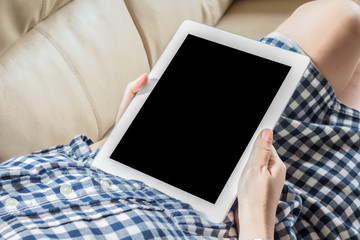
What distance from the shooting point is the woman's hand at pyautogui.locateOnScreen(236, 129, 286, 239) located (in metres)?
0.71

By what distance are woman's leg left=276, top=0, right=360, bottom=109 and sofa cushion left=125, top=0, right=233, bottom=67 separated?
36 centimetres

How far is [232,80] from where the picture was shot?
782 millimetres

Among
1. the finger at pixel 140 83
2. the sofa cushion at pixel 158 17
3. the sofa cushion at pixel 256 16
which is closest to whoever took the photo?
the finger at pixel 140 83

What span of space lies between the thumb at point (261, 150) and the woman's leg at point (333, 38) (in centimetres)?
28

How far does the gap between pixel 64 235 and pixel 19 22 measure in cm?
45

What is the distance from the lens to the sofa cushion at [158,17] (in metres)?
1.18

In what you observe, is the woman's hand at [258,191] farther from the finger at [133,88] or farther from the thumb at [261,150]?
the finger at [133,88]

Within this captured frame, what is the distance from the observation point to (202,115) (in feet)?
2.53

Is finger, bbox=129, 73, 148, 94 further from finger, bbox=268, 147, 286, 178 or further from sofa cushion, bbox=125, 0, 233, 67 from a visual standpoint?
sofa cushion, bbox=125, 0, 233, 67

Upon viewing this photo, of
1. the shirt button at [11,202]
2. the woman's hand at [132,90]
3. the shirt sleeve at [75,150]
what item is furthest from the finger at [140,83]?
the shirt button at [11,202]

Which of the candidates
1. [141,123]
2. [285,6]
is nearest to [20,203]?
[141,123]

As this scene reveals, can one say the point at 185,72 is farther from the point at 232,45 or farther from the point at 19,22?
the point at 19,22

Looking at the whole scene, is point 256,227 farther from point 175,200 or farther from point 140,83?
point 140,83

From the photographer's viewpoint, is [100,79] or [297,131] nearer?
[297,131]
